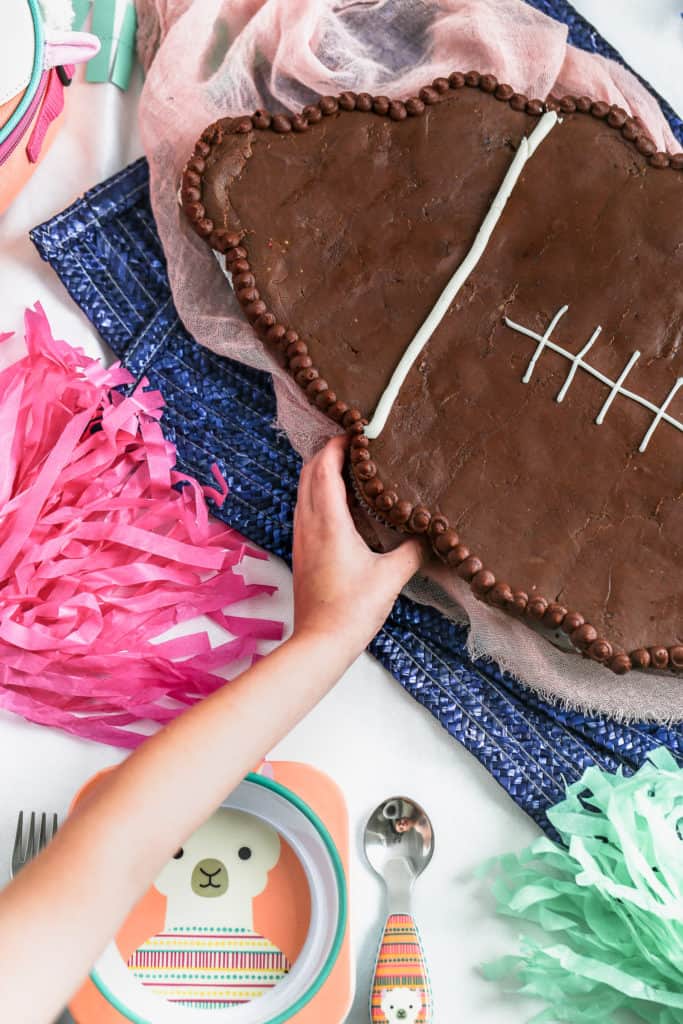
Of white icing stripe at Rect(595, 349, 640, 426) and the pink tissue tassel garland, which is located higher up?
white icing stripe at Rect(595, 349, 640, 426)

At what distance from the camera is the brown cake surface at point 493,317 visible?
94cm

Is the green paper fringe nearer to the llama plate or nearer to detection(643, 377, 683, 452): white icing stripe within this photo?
the llama plate

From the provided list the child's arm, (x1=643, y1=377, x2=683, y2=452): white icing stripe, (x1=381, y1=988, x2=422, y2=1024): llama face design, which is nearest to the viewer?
the child's arm

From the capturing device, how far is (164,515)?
41.6 inches

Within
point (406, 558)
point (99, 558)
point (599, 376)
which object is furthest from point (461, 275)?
point (99, 558)

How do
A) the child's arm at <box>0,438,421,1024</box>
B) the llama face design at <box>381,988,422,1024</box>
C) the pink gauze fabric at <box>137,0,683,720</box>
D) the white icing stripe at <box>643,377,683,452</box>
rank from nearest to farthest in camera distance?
→ the child's arm at <box>0,438,421,1024</box> → the llama face design at <box>381,988,422,1024</box> → the white icing stripe at <box>643,377,683,452</box> → the pink gauze fabric at <box>137,0,683,720</box>

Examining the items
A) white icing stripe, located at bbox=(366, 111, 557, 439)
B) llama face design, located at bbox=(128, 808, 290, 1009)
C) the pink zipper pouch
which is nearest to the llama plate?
llama face design, located at bbox=(128, 808, 290, 1009)

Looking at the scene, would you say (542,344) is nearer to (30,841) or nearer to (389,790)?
(389,790)

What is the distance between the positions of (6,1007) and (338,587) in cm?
41

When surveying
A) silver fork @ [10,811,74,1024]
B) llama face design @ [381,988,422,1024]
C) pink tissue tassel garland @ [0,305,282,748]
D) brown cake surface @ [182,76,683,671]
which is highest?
brown cake surface @ [182,76,683,671]

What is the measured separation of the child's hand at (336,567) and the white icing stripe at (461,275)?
2.1 inches

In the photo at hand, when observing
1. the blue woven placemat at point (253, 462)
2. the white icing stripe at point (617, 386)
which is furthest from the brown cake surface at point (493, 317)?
the blue woven placemat at point (253, 462)

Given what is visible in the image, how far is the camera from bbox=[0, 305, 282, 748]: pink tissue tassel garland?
0.98 metres

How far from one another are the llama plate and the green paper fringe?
0.16 meters
